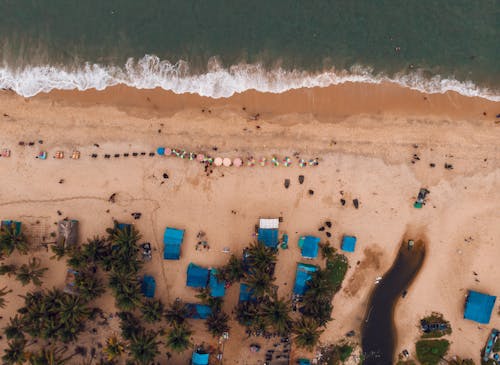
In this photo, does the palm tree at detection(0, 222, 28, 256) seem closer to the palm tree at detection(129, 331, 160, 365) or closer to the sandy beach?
the sandy beach

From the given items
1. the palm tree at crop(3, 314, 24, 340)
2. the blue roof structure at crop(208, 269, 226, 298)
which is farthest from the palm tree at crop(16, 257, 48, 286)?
the blue roof structure at crop(208, 269, 226, 298)

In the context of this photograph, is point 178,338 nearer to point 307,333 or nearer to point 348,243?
point 307,333

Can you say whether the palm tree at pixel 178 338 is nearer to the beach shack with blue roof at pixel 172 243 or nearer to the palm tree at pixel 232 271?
the palm tree at pixel 232 271

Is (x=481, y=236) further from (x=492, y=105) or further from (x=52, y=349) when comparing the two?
(x=52, y=349)

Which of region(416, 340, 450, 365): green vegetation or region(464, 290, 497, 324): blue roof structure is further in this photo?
region(416, 340, 450, 365): green vegetation

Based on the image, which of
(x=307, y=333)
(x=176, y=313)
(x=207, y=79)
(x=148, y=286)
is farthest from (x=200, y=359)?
(x=207, y=79)

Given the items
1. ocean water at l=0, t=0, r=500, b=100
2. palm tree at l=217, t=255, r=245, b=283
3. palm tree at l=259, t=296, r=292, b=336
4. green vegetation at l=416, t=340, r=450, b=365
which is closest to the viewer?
palm tree at l=259, t=296, r=292, b=336
